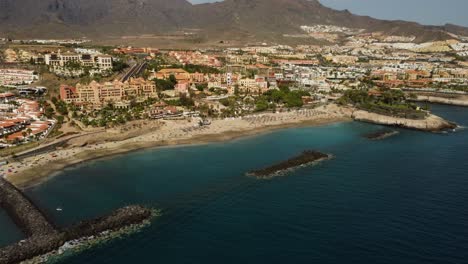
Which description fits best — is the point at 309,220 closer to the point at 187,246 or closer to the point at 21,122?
the point at 187,246

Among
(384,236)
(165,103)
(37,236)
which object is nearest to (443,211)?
(384,236)

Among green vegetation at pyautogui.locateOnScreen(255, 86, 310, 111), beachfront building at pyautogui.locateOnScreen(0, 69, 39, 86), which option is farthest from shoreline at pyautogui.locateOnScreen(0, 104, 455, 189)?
beachfront building at pyautogui.locateOnScreen(0, 69, 39, 86)

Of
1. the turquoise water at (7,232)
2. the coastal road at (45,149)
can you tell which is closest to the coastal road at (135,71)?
the coastal road at (45,149)

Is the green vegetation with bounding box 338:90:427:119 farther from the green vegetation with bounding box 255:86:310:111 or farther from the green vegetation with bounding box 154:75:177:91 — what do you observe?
the green vegetation with bounding box 154:75:177:91

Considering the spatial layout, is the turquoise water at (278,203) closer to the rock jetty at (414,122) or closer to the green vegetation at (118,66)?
the rock jetty at (414,122)

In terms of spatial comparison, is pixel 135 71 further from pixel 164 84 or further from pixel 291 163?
pixel 291 163

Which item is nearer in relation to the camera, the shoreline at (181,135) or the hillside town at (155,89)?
the shoreline at (181,135)
